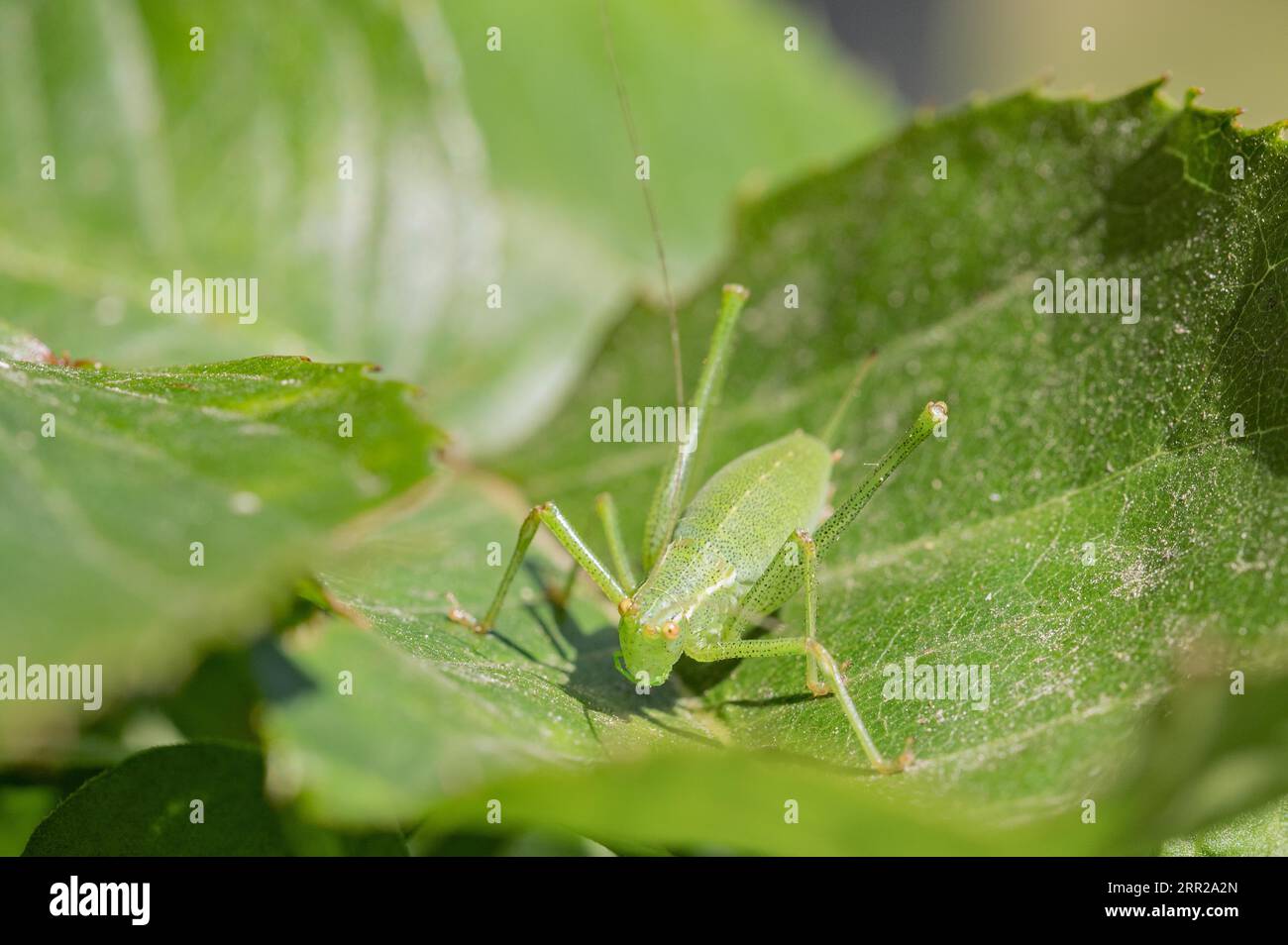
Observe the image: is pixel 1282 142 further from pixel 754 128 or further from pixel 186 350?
pixel 754 128

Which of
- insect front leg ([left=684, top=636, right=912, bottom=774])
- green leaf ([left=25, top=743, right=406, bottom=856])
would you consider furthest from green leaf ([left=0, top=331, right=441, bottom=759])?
insect front leg ([left=684, top=636, right=912, bottom=774])

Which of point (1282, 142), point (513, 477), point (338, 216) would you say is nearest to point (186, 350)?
point (338, 216)

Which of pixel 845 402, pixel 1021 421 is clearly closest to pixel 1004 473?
pixel 1021 421

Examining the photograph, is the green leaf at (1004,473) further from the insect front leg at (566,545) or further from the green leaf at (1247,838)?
the green leaf at (1247,838)

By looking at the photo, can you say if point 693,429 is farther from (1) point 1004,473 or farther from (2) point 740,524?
(1) point 1004,473

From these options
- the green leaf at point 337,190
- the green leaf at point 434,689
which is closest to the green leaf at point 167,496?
the green leaf at point 434,689
